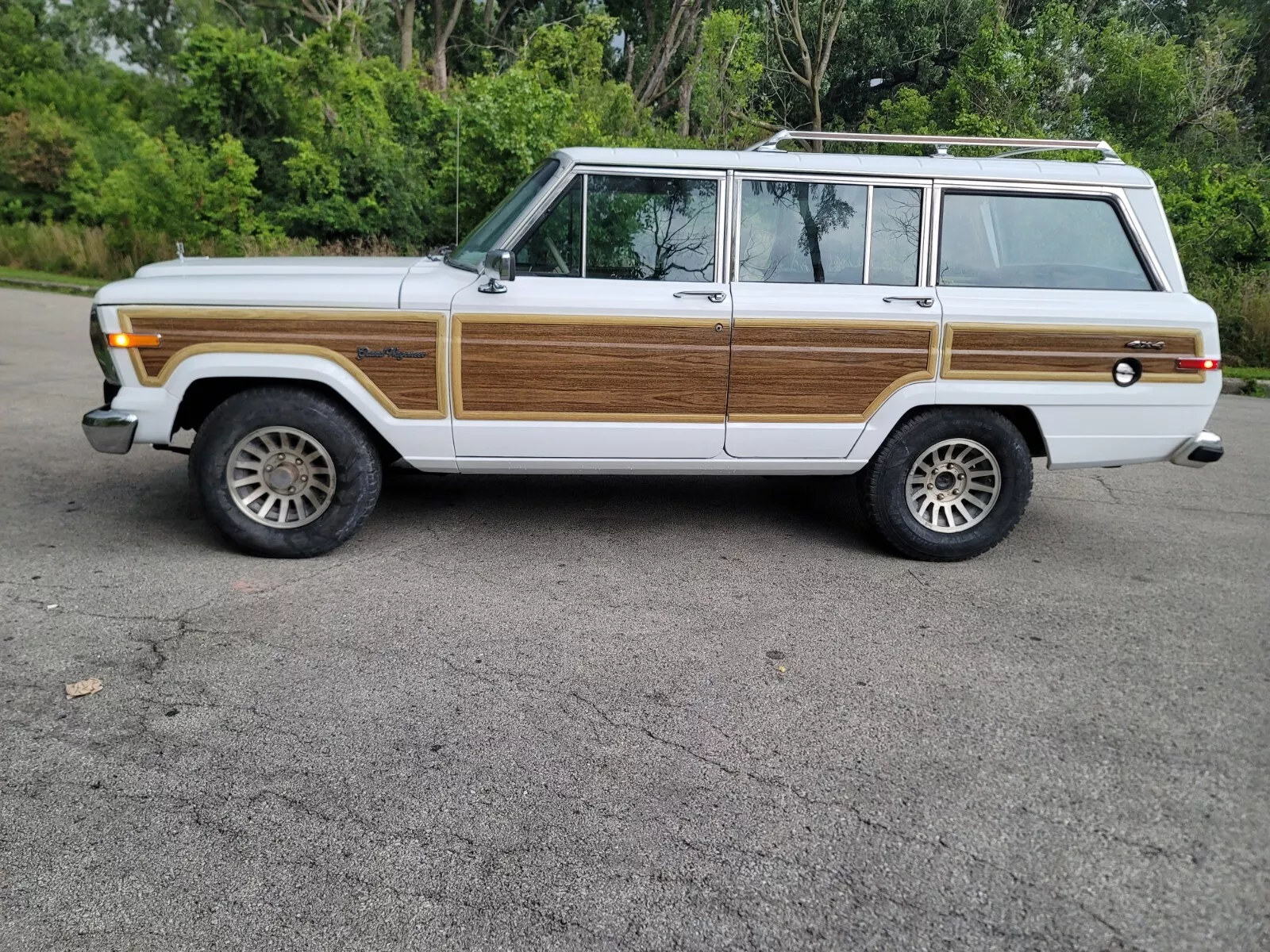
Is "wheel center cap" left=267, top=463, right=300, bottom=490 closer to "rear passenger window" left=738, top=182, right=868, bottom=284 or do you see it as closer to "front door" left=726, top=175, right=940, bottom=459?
"front door" left=726, top=175, right=940, bottom=459

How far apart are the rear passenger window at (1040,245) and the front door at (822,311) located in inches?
10.2

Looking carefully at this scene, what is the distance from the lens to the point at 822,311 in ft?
17.3

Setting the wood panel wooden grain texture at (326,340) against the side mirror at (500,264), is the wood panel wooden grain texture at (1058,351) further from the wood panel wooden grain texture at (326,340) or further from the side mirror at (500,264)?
the wood panel wooden grain texture at (326,340)

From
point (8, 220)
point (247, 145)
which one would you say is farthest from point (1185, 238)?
point (8, 220)

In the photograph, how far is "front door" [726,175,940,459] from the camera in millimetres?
5277

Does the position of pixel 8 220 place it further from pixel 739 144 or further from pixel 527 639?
pixel 527 639

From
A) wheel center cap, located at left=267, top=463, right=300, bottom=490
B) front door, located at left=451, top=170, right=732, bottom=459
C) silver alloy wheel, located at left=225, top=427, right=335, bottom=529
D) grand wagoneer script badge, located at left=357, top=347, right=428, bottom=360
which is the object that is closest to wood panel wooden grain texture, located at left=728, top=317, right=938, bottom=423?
front door, located at left=451, top=170, right=732, bottom=459

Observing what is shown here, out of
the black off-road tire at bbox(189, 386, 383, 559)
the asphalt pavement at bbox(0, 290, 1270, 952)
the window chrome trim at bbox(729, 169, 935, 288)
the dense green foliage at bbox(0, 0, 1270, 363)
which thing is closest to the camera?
the asphalt pavement at bbox(0, 290, 1270, 952)

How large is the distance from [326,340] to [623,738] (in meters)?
2.61

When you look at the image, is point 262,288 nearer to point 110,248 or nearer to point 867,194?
point 867,194

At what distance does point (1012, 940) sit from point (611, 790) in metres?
1.24

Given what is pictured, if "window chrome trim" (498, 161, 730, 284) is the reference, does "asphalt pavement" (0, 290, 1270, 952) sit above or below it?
below

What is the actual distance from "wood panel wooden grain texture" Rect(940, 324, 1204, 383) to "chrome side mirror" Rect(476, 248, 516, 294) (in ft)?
7.49

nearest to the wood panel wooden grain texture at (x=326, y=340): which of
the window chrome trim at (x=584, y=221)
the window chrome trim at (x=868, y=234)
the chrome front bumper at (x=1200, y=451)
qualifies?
the window chrome trim at (x=584, y=221)
